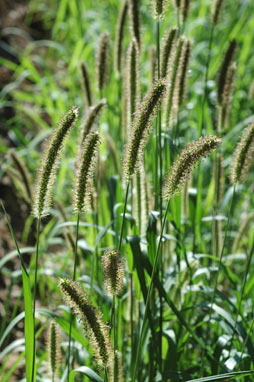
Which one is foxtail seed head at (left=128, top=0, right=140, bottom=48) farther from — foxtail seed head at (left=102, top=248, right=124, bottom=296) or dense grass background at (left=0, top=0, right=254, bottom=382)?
foxtail seed head at (left=102, top=248, right=124, bottom=296)

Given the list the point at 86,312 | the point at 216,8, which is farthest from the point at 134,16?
the point at 86,312

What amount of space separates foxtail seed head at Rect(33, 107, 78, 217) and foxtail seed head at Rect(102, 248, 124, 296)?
244mm

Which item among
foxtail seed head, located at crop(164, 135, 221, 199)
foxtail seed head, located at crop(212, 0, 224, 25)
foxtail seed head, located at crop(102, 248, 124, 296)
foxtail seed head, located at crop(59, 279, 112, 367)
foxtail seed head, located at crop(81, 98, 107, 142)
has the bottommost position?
foxtail seed head, located at crop(59, 279, 112, 367)

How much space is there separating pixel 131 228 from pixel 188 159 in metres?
0.66

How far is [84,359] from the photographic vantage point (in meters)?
2.32

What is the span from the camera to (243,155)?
172cm

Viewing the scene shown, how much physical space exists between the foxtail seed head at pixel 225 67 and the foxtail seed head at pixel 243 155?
21.6 inches

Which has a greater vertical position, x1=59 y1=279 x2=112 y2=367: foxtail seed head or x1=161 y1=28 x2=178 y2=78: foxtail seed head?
x1=161 y1=28 x2=178 y2=78: foxtail seed head

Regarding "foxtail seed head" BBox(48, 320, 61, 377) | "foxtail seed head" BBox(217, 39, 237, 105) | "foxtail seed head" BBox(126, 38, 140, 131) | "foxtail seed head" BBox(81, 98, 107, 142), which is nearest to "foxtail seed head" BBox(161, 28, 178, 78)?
"foxtail seed head" BBox(126, 38, 140, 131)

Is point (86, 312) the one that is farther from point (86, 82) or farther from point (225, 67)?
point (86, 82)

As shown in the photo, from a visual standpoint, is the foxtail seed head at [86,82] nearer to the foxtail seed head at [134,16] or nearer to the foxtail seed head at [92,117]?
the foxtail seed head at [134,16]

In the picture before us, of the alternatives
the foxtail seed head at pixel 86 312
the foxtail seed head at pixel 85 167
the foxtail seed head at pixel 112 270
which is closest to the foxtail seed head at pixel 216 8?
the foxtail seed head at pixel 85 167

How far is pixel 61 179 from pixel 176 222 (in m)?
2.04

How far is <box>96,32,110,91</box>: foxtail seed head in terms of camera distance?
2357 mm
